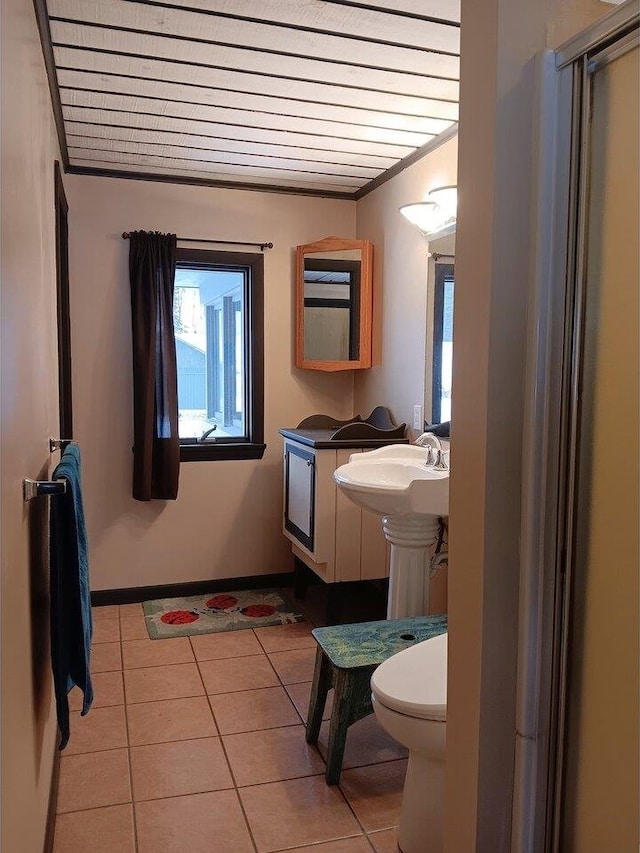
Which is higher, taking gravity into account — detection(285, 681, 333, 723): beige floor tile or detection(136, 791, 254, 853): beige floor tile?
detection(285, 681, 333, 723): beige floor tile

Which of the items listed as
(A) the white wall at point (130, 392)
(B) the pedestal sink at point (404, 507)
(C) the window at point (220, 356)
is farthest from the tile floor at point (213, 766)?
(C) the window at point (220, 356)

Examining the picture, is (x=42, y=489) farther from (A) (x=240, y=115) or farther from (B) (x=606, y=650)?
(A) (x=240, y=115)

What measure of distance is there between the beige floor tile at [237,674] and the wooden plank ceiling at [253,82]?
7.56 ft

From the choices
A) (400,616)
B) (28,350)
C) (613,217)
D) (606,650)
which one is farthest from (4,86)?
(400,616)

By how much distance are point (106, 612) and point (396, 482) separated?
181 centimetres

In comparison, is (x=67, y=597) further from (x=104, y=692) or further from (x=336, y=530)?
(x=336, y=530)

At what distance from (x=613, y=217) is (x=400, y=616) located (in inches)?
76.2

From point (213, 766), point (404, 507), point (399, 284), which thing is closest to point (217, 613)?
point (213, 766)

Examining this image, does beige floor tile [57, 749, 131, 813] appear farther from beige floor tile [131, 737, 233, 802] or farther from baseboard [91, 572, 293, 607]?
baseboard [91, 572, 293, 607]

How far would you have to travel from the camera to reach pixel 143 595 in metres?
3.80

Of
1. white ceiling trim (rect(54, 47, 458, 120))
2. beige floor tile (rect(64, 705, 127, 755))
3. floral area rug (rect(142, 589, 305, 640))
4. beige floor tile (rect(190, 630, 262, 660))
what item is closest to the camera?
white ceiling trim (rect(54, 47, 458, 120))

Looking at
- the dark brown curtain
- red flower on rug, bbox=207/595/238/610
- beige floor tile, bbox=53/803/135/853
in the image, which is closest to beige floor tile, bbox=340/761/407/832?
beige floor tile, bbox=53/803/135/853

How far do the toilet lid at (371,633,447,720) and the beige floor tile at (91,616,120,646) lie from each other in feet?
5.81

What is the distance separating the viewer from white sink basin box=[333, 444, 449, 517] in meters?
2.38
